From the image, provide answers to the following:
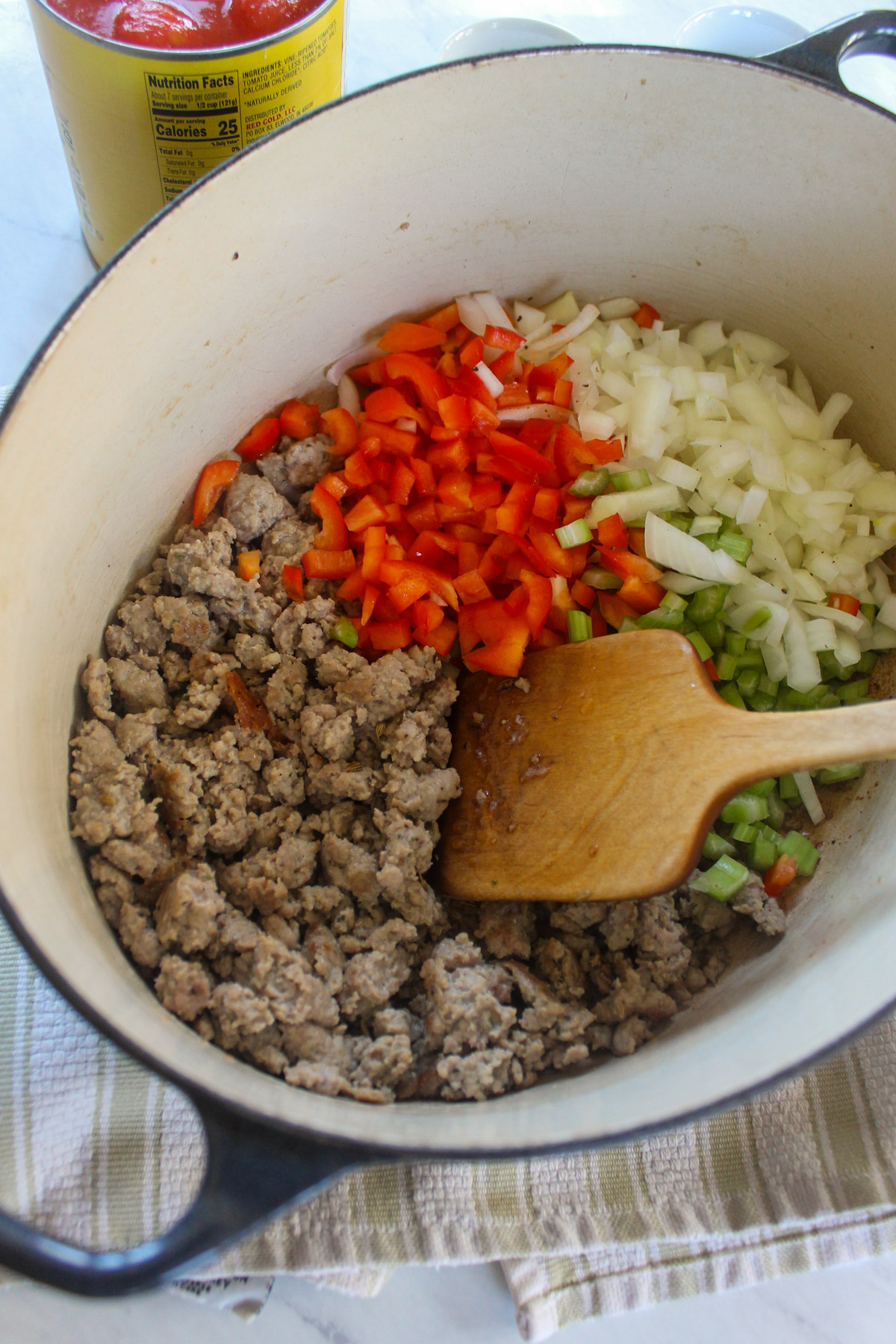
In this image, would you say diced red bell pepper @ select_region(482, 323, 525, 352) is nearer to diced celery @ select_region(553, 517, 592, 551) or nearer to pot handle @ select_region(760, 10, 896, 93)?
diced celery @ select_region(553, 517, 592, 551)

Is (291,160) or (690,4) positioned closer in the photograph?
(291,160)

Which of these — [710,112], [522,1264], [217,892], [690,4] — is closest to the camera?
[217,892]

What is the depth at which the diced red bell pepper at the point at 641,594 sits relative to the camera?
156cm

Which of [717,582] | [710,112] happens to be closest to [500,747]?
[717,582]

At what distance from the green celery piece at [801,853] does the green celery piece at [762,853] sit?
2 centimetres

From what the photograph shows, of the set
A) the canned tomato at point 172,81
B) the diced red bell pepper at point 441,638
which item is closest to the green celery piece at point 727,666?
the diced red bell pepper at point 441,638

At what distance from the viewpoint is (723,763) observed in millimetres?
1340

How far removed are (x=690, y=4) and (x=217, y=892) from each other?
94.9 inches

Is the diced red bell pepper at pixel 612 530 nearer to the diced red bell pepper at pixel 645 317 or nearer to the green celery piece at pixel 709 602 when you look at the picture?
the green celery piece at pixel 709 602

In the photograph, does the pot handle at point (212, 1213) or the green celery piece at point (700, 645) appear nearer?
the pot handle at point (212, 1213)

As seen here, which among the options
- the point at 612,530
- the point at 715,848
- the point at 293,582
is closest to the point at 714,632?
the point at 612,530

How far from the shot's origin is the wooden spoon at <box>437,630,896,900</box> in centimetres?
132

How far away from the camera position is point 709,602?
1.56m

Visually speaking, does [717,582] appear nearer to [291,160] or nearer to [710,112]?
[710,112]
